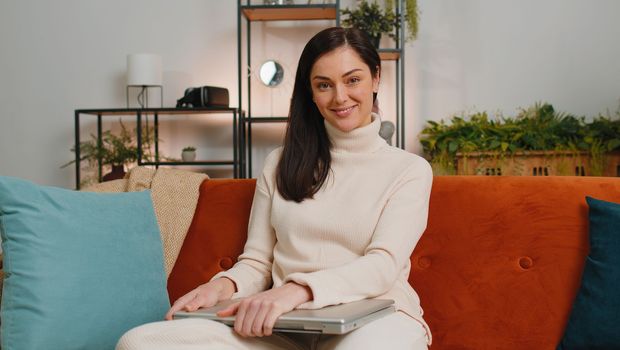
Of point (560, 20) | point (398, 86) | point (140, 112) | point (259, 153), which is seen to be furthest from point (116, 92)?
point (560, 20)

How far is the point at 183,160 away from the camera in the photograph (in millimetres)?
4594

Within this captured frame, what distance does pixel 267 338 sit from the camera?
1392mm

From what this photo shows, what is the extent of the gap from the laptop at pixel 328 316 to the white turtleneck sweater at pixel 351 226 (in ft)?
0.23

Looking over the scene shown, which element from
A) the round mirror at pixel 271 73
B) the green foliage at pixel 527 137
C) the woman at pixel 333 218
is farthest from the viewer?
the round mirror at pixel 271 73

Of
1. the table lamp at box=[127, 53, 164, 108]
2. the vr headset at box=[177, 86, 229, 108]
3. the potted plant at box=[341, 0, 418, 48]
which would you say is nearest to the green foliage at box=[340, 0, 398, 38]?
the potted plant at box=[341, 0, 418, 48]

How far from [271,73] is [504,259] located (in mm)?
3056

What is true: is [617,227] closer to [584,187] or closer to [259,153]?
[584,187]

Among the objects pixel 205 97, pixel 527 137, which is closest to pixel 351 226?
pixel 527 137

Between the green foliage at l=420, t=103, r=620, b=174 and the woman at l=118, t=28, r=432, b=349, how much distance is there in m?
2.47

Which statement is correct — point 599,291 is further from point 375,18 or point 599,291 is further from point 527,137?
point 375,18

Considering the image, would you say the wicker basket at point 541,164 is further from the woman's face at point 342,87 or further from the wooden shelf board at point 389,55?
the woman's face at point 342,87

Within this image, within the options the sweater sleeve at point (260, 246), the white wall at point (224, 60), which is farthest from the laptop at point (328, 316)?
the white wall at point (224, 60)

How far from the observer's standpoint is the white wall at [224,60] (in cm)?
462

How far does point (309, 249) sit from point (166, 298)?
419 mm
